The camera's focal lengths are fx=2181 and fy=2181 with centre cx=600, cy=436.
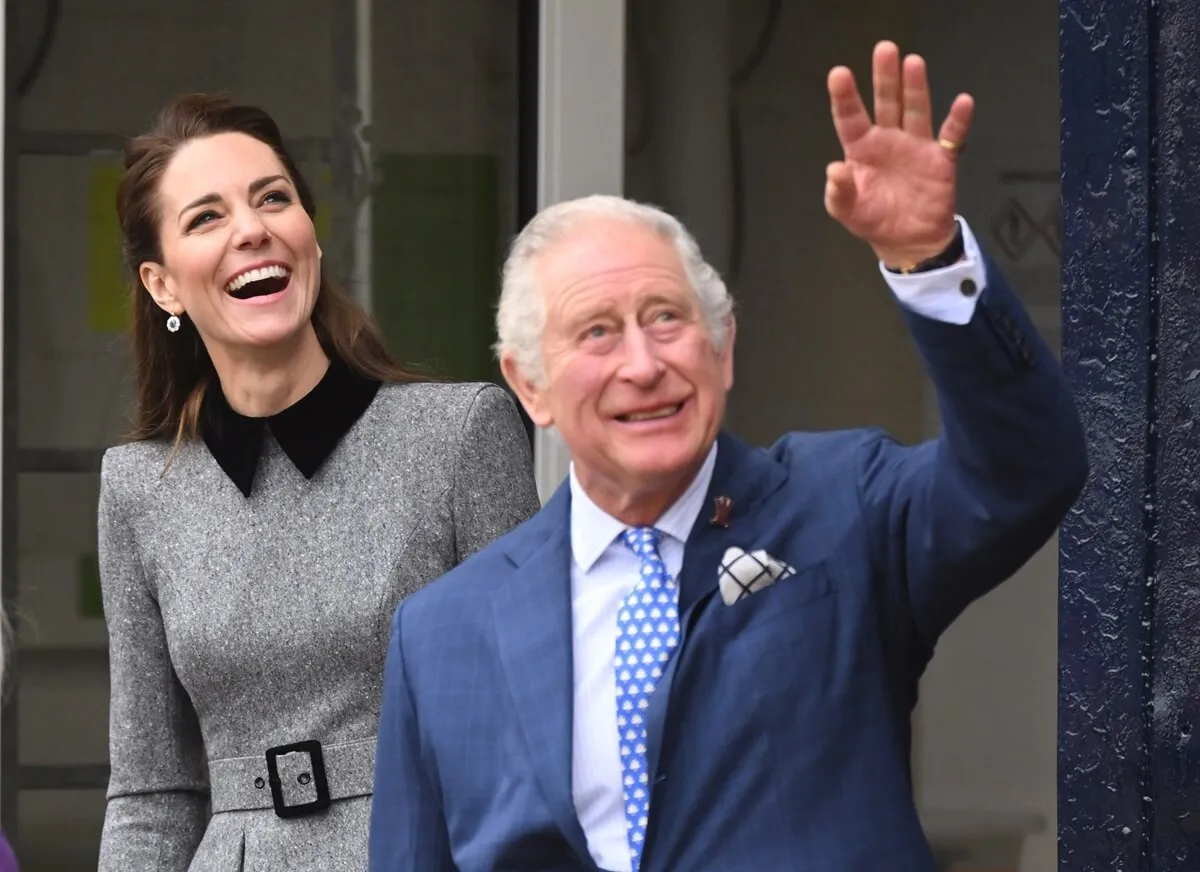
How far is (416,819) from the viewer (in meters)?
2.59

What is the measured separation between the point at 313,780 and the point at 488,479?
1.65 ft

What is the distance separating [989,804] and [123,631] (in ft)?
8.47

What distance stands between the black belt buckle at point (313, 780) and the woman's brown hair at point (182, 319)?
21.1 inches

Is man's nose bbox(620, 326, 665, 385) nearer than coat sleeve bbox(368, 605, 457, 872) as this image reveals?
Yes

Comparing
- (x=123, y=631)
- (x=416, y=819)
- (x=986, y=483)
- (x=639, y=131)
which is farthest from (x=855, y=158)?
(x=639, y=131)

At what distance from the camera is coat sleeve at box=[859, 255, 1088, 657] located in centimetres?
211

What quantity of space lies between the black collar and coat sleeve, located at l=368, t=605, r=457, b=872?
698 millimetres

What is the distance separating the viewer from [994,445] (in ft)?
6.96

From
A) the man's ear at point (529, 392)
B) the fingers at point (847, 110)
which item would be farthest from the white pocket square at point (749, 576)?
the fingers at point (847, 110)

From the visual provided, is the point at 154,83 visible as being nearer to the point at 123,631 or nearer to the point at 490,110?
the point at 490,110

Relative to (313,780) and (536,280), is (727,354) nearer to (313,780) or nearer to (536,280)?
(536,280)

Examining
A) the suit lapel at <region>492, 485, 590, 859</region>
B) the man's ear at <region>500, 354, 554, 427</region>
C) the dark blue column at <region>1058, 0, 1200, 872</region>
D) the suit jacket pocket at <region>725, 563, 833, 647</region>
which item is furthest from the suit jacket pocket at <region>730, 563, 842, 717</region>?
the dark blue column at <region>1058, 0, 1200, 872</region>

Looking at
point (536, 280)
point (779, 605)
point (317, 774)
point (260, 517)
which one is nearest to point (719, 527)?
point (779, 605)

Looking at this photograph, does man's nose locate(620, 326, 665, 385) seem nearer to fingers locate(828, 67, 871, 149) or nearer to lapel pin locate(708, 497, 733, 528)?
lapel pin locate(708, 497, 733, 528)
